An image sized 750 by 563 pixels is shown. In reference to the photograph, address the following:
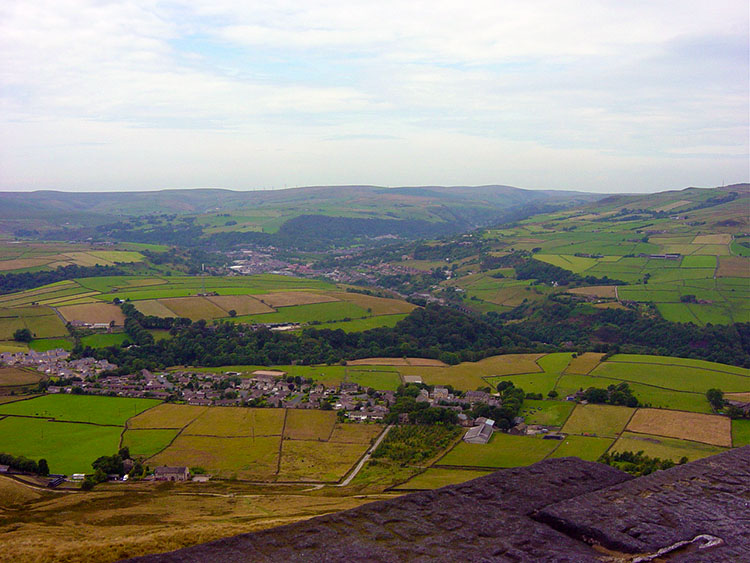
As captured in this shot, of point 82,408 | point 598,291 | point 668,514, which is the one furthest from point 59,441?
point 598,291

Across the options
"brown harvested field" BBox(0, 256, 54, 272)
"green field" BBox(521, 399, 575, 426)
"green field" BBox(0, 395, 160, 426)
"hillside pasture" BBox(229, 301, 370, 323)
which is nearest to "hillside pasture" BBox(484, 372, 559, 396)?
"green field" BBox(521, 399, 575, 426)

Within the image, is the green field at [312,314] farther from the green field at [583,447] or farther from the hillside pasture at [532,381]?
the green field at [583,447]

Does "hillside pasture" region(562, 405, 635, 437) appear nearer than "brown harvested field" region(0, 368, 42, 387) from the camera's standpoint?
Yes

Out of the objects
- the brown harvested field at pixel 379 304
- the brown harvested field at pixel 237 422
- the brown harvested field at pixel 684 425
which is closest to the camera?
the brown harvested field at pixel 684 425

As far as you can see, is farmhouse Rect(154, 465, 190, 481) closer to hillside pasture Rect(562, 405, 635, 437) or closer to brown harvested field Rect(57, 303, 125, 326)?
hillside pasture Rect(562, 405, 635, 437)

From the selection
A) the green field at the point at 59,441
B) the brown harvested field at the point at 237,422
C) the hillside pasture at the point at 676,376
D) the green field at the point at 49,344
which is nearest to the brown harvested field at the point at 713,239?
the hillside pasture at the point at 676,376

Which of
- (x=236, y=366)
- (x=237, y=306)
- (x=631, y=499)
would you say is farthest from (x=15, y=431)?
(x=237, y=306)
